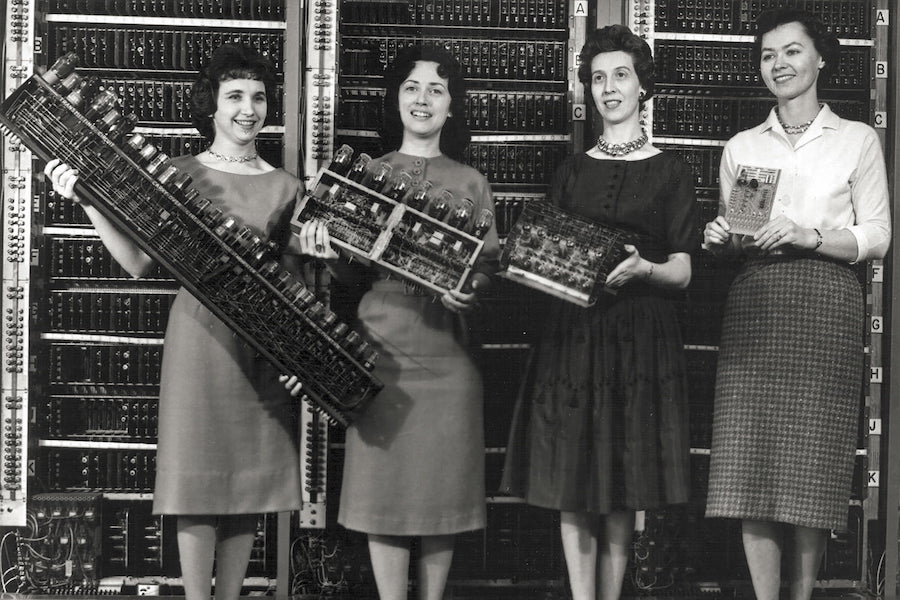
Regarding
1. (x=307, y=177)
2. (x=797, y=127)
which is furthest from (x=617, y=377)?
(x=307, y=177)

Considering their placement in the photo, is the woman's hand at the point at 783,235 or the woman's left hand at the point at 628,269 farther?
the woman's hand at the point at 783,235

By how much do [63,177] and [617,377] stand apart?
78.1 inches

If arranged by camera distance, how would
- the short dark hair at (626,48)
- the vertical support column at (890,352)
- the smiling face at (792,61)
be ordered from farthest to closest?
the vertical support column at (890,352), the smiling face at (792,61), the short dark hair at (626,48)

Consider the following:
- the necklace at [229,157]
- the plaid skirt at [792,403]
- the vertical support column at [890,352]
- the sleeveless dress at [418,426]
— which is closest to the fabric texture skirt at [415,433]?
the sleeveless dress at [418,426]

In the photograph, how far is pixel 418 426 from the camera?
9.45 feet

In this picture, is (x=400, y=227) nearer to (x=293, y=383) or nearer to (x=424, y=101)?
(x=424, y=101)

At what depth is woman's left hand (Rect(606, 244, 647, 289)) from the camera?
9.16ft

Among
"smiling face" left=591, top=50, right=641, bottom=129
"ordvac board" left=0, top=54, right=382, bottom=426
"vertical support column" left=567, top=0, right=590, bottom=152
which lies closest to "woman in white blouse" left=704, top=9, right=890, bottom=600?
"smiling face" left=591, top=50, right=641, bottom=129

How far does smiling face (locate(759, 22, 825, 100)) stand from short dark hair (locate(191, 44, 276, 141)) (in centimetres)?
187

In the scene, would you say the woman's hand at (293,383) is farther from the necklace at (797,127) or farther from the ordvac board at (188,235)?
the necklace at (797,127)

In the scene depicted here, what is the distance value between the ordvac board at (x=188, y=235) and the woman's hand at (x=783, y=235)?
4.68 ft

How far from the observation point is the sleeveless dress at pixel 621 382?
2871mm

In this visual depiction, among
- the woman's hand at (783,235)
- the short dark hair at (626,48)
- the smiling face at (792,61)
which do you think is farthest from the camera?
the smiling face at (792,61)

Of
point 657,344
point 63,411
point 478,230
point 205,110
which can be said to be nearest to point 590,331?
point 657,344
